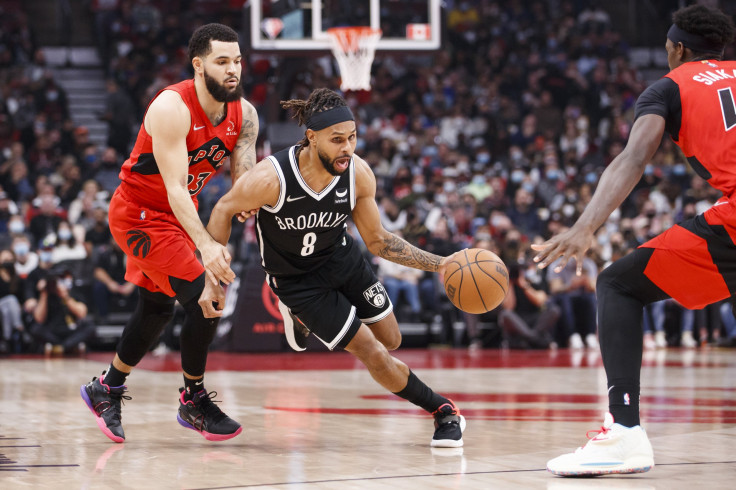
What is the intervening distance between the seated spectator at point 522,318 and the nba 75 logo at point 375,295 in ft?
24.9

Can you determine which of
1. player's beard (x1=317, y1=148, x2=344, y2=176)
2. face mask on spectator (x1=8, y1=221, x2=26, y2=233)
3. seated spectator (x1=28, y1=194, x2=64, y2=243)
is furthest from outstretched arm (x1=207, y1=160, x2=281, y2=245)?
seated spectator (x1=28, y1=194, x2=64, y2=243)

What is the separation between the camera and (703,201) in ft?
48.0

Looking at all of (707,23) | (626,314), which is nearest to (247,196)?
(626,314)

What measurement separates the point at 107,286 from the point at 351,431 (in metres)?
7.65

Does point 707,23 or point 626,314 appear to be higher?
point 707,23

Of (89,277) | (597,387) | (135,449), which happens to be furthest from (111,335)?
(135,449)

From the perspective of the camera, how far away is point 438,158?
17.1 meters

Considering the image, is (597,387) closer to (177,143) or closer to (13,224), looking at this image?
(177,143)

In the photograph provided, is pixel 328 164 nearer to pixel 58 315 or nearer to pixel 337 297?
pixel 337 297

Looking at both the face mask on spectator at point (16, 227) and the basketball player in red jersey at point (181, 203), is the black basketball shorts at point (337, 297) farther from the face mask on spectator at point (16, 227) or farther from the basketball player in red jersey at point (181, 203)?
the face mask on spectator at point (16, 227)

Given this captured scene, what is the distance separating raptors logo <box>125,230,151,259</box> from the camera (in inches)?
204

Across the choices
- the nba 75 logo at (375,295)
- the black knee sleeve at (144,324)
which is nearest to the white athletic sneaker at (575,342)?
the nba 75 logo at (375,295)

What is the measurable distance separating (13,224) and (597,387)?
27.1ft

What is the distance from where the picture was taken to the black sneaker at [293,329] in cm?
532
